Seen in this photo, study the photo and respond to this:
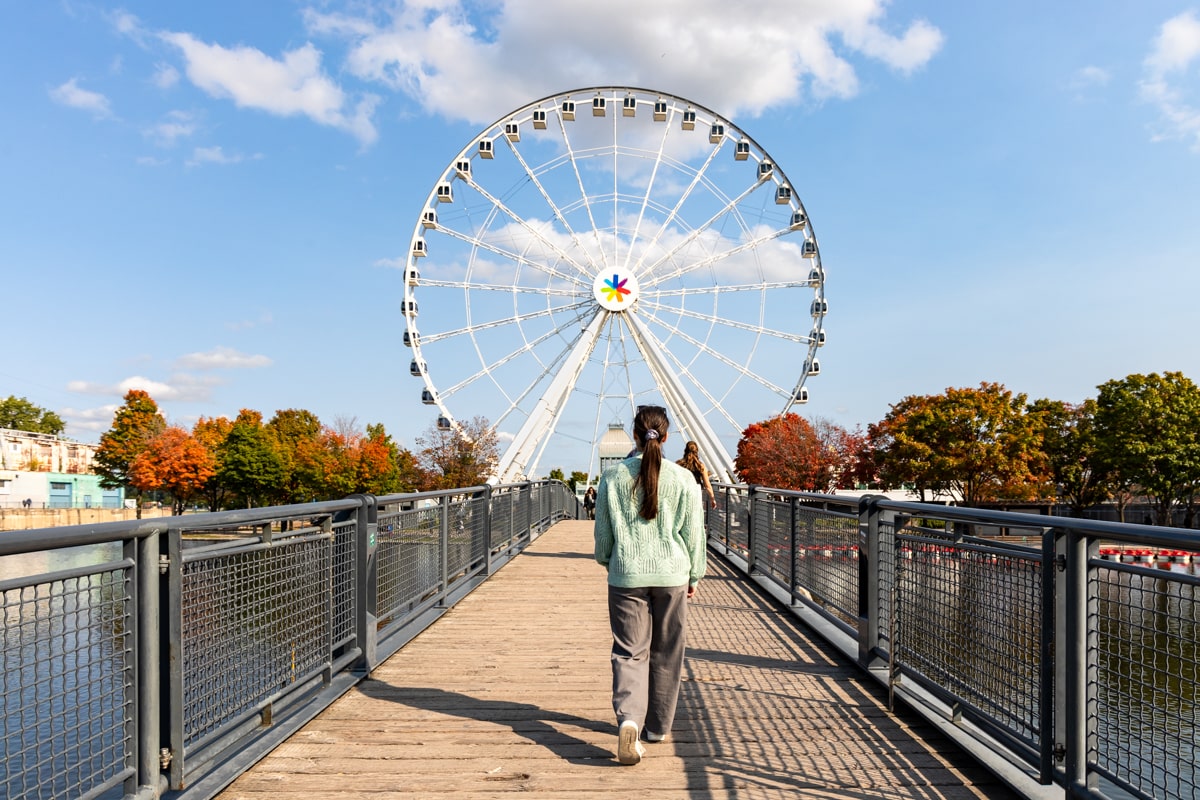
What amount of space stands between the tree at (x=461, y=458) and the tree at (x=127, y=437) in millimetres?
31475

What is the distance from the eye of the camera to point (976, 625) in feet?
14.9

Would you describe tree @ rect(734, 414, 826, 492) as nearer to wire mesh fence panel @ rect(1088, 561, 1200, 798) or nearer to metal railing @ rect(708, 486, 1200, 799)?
metal railing @ rect(708, 486, 1200, 799)

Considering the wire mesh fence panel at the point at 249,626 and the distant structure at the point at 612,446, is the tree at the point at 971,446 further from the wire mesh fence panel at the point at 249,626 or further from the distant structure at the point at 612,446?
the wire mesh fence panel at the point at 249,626

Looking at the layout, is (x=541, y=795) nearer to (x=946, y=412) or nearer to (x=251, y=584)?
(x=251, y=584)

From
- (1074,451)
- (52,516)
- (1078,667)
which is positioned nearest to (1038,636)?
(1078,667)

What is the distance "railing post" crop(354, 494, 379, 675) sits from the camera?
20.2 feet

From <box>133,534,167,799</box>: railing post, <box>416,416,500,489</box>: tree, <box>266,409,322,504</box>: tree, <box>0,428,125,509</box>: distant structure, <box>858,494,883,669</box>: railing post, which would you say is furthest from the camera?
<box>0,428,125,509</box>: distant structure

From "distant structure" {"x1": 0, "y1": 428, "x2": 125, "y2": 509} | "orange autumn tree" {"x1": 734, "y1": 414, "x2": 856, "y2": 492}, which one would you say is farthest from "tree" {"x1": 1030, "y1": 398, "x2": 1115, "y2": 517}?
"distant structure" {"x1": 0, "y1": 428, "x2": 125, "y2": 509}

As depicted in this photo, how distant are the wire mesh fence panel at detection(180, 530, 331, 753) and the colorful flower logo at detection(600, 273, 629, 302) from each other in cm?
2480

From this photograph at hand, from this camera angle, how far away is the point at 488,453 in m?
45.1

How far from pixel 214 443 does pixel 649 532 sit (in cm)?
7141

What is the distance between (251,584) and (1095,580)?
12.0 ft

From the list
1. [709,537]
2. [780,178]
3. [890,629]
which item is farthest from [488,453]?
[890,629]

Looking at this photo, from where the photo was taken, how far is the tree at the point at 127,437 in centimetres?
6725
